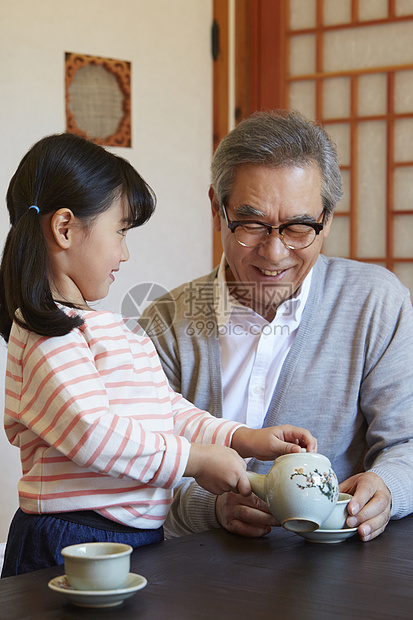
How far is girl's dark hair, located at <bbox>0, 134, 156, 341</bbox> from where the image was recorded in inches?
46.6

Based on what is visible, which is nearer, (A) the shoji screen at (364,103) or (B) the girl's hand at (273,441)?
(B) the girl's hand at (273,441)

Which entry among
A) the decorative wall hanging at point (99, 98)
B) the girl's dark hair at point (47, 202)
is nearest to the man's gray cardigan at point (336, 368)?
the girl's dark hair at point (47, 202)

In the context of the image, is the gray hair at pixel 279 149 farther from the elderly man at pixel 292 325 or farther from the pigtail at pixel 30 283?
the pigtail at pixel 30 283

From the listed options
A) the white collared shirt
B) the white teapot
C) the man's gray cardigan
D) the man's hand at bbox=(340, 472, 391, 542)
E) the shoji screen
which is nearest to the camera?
the white teapot

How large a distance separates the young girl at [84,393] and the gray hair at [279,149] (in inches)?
12.6

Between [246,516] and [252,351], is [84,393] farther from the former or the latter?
[252,351]

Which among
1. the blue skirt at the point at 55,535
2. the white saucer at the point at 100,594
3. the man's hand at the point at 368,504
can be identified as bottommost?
the blue skirt at the point at 55,535

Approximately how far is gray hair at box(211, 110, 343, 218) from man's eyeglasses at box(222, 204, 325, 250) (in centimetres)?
8

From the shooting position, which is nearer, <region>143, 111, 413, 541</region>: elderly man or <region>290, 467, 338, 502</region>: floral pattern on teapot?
<region>290, 467, 338, 502</region>: floral pattern on teapot

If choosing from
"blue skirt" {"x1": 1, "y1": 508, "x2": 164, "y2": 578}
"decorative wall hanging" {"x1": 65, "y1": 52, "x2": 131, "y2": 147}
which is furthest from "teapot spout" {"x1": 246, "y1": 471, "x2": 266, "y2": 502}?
"decorative wall hanging" {"x1": 65, "y1": 52, "x2": 131, "y2": 147}

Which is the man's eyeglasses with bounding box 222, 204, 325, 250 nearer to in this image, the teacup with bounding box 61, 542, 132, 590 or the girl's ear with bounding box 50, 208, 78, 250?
the girl's ear with bounding box 50, 208, 78, 250

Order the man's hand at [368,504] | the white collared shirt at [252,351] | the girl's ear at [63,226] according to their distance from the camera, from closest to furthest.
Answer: the man's hand at [368,504], the girl's ear at [63,226], the white collared shirt at [252,351]

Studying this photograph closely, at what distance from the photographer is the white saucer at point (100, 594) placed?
2.75 feet

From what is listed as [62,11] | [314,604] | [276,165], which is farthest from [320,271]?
[62,11]
